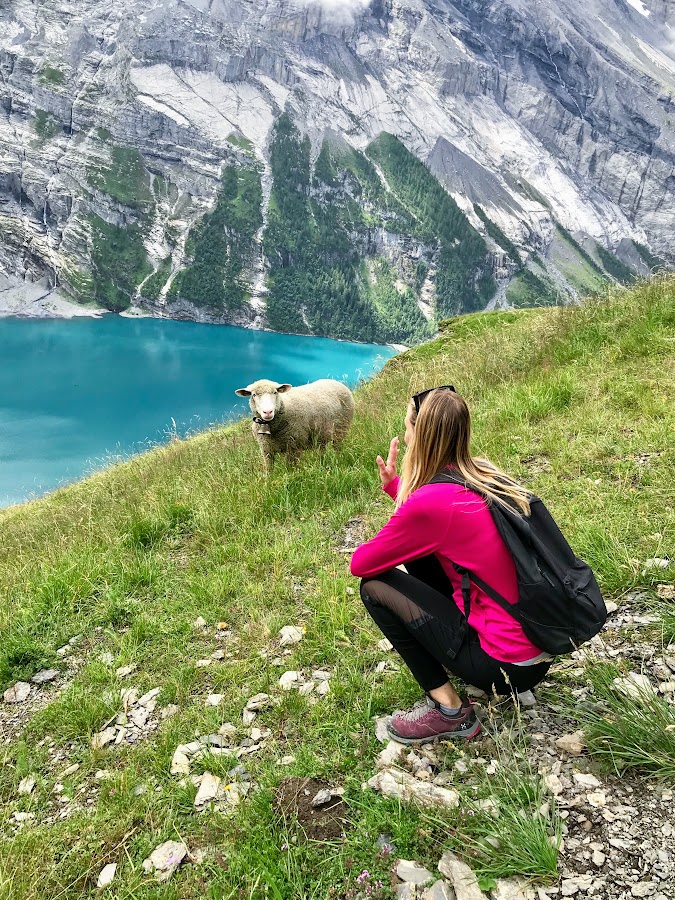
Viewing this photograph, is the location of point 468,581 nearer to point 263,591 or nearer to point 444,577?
point 444,577

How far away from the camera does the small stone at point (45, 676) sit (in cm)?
479

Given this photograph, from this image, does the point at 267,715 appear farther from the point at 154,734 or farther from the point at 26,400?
the point at 26,400

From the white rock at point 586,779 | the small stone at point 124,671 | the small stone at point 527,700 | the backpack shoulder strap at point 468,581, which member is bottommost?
the small stone at point 124,671

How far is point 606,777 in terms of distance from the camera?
2.57m

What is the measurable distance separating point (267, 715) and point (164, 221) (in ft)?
697

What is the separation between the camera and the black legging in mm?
2943

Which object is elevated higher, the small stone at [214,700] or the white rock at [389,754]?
the white rock at [389,754]

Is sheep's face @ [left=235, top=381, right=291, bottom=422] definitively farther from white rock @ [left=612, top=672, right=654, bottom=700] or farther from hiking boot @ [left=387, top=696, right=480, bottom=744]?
white rock @ [left=612, top=672, right=654, bottom=700]

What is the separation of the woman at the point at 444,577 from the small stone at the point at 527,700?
0.24m

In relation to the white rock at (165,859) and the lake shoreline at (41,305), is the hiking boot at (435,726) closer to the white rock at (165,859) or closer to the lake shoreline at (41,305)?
the white rock at (165,859)

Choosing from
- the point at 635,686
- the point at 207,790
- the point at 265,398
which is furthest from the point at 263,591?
the point at 265,398

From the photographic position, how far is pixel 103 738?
398cm

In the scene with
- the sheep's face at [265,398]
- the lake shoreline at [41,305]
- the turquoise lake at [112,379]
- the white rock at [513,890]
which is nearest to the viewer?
the white rock at [513,890]

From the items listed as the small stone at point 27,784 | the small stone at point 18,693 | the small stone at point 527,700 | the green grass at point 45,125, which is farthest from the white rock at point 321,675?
the green grass at point 45,125
